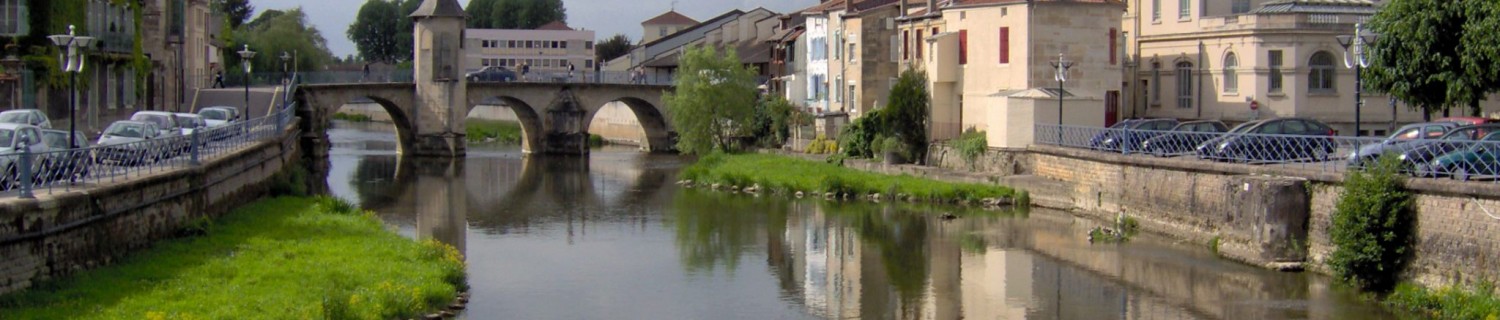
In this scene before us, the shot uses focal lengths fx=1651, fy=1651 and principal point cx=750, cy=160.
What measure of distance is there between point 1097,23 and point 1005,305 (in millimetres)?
26091

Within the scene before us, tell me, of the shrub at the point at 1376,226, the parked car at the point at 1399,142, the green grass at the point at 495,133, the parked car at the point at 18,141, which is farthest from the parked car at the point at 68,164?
the green grass at the point at 495,133

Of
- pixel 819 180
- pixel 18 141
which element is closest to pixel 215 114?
pixel 819 180

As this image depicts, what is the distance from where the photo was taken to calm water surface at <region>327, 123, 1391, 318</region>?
93.7 ft

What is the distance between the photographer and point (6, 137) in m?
28.6

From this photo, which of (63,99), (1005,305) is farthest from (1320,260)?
(63,99)

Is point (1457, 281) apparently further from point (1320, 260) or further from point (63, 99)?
point (63, 99)

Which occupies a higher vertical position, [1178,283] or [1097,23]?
[1097,23]

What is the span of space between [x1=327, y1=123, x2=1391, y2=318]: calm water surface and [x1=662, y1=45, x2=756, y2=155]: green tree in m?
17.3

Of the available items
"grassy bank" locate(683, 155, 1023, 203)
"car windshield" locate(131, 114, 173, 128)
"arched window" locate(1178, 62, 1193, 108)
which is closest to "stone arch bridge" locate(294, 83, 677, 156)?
"grassy bank" locate(683, 155, 1023, 203)

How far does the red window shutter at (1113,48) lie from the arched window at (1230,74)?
11.2 ft

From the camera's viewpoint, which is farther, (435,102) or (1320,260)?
(435,102)

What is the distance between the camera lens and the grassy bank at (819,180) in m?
48.1

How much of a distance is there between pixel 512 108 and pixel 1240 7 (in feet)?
151

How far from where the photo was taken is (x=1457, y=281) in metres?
26.3
